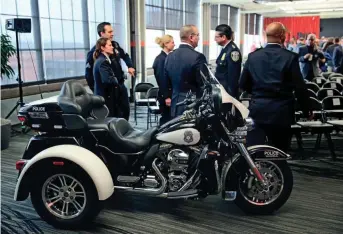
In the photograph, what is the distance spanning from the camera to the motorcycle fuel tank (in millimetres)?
2490

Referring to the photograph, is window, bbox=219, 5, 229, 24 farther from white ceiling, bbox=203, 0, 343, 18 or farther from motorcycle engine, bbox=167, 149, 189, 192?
motorcycle engine, bbox=167, 149, 189, 192

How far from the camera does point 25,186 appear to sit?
2551 millimetres

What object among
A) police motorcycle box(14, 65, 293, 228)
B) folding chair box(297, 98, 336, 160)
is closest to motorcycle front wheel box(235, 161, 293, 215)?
police motorcycle box(14, 65, 293, 228)

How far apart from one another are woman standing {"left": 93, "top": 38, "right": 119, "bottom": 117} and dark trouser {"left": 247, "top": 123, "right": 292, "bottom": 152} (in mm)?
1630

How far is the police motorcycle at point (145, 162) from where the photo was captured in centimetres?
250

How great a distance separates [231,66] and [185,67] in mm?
680

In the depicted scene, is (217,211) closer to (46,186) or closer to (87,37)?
(46,186)

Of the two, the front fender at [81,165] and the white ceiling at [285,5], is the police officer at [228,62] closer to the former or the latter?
the front fender at [81,165]

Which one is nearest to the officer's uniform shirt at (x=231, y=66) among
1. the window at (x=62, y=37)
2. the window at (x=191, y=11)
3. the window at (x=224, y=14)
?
the window at (x=62, y=37)

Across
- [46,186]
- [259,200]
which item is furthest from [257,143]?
[46,186]

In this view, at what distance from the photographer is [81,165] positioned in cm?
248

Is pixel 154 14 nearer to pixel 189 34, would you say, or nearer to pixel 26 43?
pixel 26 43

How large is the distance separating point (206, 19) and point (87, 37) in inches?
267

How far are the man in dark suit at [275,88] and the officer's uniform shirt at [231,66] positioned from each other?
2.86 ft
